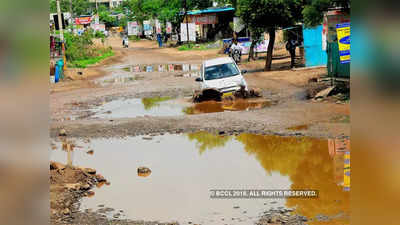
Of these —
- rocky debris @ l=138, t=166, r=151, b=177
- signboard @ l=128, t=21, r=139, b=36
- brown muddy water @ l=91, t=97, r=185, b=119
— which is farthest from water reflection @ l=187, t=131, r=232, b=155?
signboard @ l=128, t=21, r=139, b=36

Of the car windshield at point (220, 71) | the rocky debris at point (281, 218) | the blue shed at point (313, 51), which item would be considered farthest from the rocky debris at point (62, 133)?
the blue shed at point (313, 51)

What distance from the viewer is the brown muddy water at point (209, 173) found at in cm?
683

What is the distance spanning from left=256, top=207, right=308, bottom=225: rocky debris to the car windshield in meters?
11.0

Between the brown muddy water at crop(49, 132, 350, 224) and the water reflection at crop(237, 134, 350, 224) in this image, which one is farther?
the brown muddy water at crop(49, 132, 350, 224)

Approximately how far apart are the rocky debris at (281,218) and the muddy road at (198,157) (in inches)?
0.5

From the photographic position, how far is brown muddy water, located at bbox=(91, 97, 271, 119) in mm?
15602

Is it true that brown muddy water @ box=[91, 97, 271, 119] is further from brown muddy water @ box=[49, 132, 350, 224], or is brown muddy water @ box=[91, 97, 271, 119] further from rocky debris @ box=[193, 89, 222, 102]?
brown muddy water @ box=[49, 132, 350, 224]

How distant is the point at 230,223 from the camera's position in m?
6.41

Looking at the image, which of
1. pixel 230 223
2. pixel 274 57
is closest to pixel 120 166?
pixel 230 223

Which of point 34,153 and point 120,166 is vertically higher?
point 34,153

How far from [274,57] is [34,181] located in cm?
3174

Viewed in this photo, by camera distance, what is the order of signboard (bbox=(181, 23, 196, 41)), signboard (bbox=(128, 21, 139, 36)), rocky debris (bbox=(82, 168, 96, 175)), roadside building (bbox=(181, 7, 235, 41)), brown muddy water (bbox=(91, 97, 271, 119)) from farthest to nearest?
signboard (bbox=(128, 21, 139, 36)), signboard (bbox=(181, 23, 196, 41)), roadside building (bbox=(181, 7, 235, 41)), brown muddy water (bbox=(91, 97, 271, 119)), rocky debris (bbox=(82, 168, 96, 175))

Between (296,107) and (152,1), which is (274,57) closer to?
(296,107)

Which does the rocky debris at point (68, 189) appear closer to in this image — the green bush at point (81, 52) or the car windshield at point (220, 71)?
the car windshield at point (220, 71)
